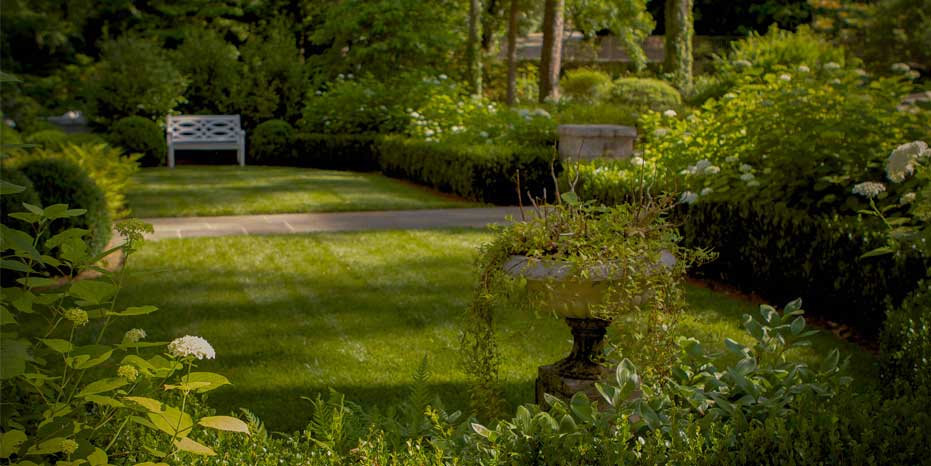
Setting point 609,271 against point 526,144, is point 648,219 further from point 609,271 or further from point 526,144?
point 526,144

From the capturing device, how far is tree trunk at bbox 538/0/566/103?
18906 mm

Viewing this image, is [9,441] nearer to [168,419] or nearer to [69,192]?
[168,419]

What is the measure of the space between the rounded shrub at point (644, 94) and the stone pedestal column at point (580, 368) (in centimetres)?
1440

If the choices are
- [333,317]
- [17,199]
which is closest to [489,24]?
[17,199]

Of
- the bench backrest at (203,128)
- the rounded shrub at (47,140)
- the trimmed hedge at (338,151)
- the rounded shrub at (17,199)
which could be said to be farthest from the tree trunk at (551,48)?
the rounded shrub at (17,199)

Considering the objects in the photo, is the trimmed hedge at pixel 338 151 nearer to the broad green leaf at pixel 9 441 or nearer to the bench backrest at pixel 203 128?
the bench backrest at pixel 203 128

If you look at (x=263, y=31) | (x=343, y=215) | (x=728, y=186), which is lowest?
(x=343, y=215)

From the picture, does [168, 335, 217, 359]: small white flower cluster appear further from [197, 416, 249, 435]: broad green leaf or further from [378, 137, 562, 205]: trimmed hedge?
[378, 137, 562, 205]: trimmed hedge

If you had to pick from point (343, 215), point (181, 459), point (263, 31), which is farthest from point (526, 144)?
point (263, 31)

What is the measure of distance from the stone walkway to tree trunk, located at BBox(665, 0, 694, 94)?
13652 mm

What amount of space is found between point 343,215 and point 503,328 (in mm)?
4418

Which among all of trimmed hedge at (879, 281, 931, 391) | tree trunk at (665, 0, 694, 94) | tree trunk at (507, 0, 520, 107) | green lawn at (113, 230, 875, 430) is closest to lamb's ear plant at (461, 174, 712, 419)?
green lawn at (113, 230, 875, 430)

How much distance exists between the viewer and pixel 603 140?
10.3 m

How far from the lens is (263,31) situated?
80.8 feet
